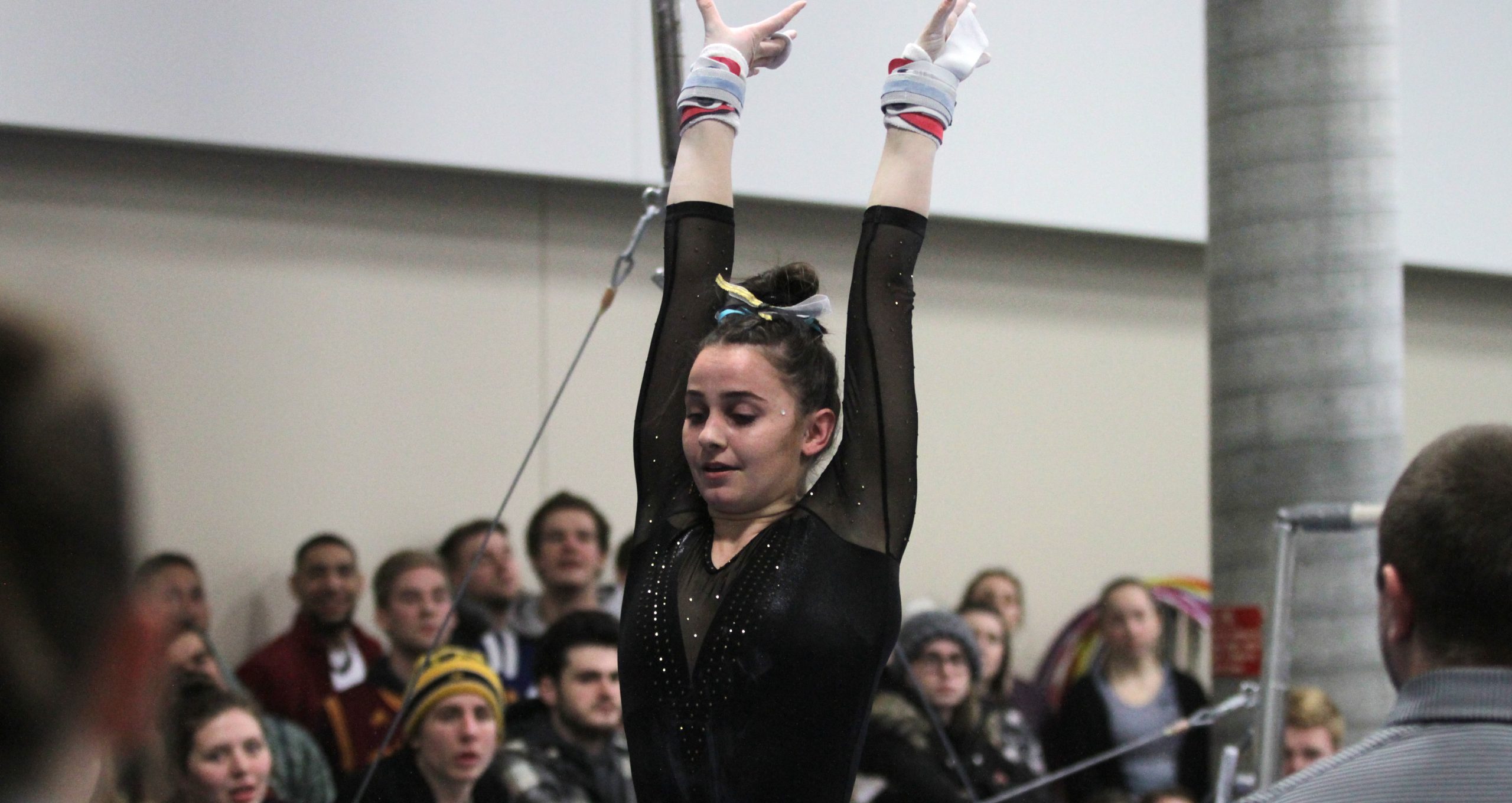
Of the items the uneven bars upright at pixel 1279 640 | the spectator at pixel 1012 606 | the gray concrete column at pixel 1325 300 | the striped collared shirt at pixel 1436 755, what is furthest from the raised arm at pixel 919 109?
the spectator at pixel 1012 606

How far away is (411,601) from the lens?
4691mm

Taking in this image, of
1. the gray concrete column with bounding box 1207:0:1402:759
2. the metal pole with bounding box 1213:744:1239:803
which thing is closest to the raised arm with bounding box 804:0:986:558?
the metal pole with bounding box 1213:744:1239:803

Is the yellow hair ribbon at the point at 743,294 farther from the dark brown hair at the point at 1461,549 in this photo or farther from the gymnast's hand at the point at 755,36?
the dark brown hair at the point at 1461,549

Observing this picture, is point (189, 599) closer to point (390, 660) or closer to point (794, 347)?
point (390, 660)

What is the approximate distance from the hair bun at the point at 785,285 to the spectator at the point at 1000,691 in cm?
288

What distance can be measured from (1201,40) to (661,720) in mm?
5732

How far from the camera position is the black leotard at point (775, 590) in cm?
221

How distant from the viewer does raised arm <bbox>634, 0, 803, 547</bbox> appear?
2.42m

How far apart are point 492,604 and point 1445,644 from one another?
3987 mm

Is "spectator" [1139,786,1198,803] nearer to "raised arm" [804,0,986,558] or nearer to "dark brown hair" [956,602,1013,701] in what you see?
"dark brown hair" [956,602,1013,701]

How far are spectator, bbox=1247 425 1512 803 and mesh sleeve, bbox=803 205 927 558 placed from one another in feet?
3.08

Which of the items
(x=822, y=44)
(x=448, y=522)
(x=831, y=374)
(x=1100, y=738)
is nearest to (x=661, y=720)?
(x=831, y=374)

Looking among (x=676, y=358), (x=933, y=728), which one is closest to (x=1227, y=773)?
(x=933, y=728)

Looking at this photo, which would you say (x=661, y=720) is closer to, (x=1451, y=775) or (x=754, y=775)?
(x=754, y=775)
